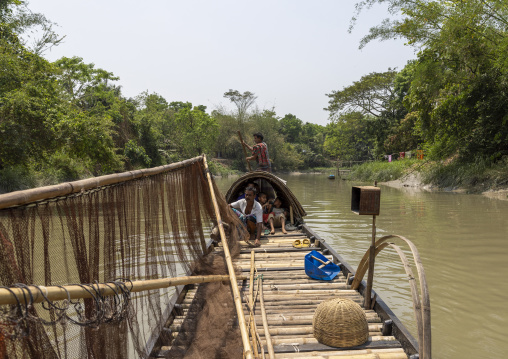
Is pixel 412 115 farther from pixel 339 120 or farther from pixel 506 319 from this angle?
pixel 506 319

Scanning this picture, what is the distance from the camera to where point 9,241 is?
1629 millimetres

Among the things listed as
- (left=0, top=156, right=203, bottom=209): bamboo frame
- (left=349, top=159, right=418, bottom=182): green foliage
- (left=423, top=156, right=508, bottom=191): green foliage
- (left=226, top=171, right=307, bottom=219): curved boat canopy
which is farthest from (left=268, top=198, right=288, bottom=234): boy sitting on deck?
(left=349, top=159, right=418, bottom=182): green foliage

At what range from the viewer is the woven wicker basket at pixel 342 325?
3.01 metres

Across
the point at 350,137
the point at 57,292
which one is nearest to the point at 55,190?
the point at 57,292

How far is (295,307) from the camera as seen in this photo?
12.4ft

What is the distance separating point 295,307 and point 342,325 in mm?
846

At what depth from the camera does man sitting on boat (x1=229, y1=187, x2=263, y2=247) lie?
6.46m

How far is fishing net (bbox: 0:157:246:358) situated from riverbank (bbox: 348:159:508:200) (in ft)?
46.9

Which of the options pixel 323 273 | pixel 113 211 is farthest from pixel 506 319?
Result: pixel 113 211

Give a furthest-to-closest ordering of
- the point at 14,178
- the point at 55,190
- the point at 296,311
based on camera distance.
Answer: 1. the point at 14,178
2. the point at 296,311
3. the point at 55,190

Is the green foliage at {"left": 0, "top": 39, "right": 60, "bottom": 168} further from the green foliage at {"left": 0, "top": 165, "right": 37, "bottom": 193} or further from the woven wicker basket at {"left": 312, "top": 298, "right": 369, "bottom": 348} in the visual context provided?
the woven wicker basket at {"left": 312, "top": 298, "right": 369, "bottom": 348}

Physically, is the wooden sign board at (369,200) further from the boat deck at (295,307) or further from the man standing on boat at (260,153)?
the man standing on boat at (260,153)

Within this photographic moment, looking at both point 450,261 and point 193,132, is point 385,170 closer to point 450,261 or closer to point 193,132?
point 450,261

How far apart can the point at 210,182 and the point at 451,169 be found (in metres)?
16.1
